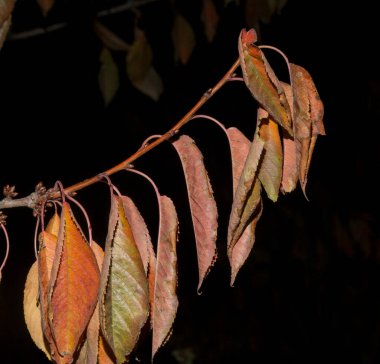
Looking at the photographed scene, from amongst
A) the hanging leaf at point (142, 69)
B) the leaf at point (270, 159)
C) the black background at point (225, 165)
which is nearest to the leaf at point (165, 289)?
the leaf at point (270, 159)

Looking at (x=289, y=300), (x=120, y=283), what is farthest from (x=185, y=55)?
(x=289, y=300)

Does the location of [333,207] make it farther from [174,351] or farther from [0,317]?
[0,317]

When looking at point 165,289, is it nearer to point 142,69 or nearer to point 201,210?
point 201,210

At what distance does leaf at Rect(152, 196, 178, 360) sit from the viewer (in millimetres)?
667

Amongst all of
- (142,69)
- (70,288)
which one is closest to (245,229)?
(70,288)

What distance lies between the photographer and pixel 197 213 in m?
0.71

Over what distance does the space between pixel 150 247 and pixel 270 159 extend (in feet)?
0.49

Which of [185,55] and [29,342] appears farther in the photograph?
[29,342]

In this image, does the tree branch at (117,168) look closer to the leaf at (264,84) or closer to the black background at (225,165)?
the leaf at (264,84)

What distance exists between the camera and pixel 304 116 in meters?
0.68

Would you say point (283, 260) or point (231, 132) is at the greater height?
point (231, 132)

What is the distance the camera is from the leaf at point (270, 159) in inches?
26.5

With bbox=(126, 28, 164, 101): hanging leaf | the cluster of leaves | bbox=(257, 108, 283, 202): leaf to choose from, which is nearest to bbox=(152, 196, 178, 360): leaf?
the cluster of leaves

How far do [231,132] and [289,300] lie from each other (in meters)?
2.83
